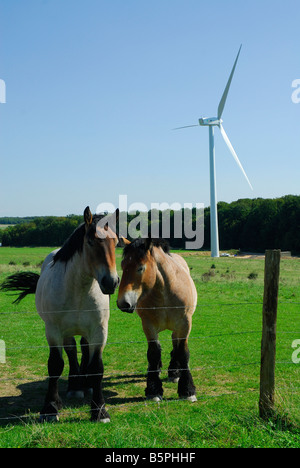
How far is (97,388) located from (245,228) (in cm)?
7483

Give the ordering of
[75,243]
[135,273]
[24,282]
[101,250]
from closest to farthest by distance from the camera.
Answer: [101,250]
[75,243]
[135,273]
[24,282]

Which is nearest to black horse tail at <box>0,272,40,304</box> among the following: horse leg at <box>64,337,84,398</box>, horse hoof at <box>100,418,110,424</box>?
horse leg at <box>64,337,84,398</box>

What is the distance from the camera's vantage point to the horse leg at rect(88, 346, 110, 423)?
15.7 feet

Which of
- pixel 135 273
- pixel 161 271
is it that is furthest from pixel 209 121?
pixel 135 273

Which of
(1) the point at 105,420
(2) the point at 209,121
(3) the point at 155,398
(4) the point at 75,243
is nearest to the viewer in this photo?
(1) the point at 105,420

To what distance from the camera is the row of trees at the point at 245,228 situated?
64.7 m

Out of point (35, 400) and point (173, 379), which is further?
point (173, 379)

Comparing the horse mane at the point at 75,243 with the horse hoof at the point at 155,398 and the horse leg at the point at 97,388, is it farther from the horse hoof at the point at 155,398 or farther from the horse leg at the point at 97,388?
the horse hoof at the point at 155,398

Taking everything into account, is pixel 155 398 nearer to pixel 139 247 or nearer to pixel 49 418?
pixel 49 418

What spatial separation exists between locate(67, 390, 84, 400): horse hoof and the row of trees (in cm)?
5148

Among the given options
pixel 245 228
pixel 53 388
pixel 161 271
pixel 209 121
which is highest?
pixel 209 121

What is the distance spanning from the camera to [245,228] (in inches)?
3041

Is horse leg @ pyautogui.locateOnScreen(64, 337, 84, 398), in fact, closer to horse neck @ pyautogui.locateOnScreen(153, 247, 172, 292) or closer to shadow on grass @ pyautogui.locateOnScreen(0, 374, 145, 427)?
shadow on grass @ pyautogui.locateOnScreen(0, 374, 145, 427)

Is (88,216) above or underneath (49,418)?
above
